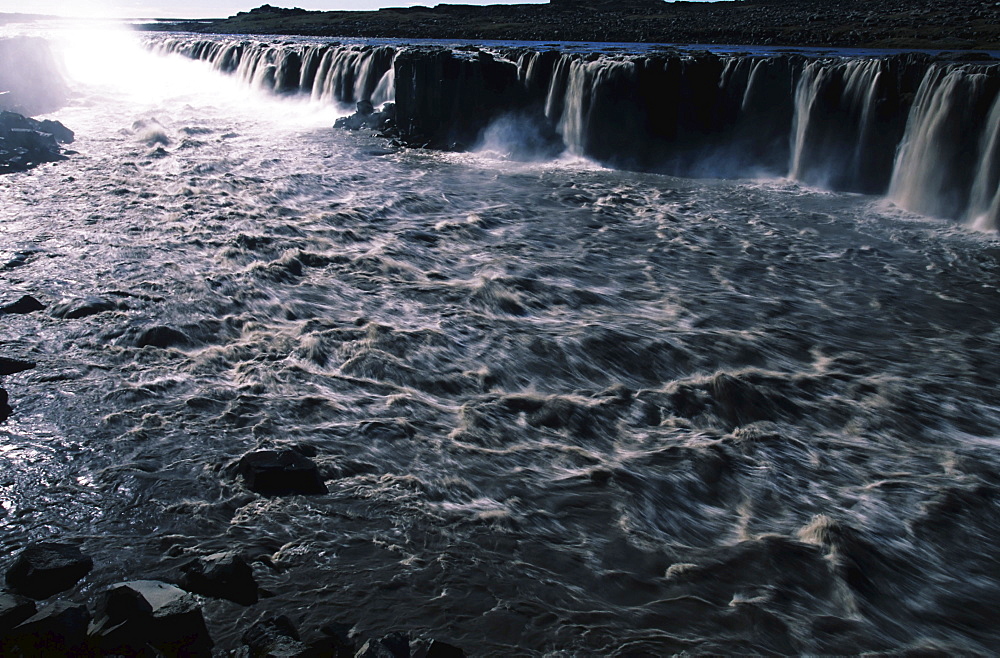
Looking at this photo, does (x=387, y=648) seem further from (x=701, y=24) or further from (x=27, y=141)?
(x=701, y=24)

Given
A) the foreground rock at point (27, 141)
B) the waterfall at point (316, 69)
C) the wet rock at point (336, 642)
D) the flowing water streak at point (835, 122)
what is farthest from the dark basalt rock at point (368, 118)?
A: the wet rock at point (336, 642)

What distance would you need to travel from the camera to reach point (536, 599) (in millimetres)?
4309

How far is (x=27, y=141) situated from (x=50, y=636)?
1791 centimetres

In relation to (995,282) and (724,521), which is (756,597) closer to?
(724,521)

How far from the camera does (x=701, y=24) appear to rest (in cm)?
4550

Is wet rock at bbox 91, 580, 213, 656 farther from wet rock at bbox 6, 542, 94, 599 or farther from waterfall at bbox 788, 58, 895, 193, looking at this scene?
waterfall at bbox 788, 58, 895, 193

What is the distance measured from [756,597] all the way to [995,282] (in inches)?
319

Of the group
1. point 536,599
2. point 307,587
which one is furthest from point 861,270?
point 307,587

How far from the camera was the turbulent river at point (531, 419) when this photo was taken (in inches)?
172

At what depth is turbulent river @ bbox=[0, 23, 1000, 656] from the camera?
436cm

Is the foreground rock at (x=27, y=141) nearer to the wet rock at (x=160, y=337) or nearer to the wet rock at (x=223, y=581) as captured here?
the wet rock at (x=160, y=337)

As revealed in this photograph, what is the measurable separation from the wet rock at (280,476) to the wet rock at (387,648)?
1778mm

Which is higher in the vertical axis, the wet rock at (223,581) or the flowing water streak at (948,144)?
the flowing water streak at (948,144)

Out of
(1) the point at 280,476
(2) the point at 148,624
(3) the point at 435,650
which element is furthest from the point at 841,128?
(2) the point at 148,624
